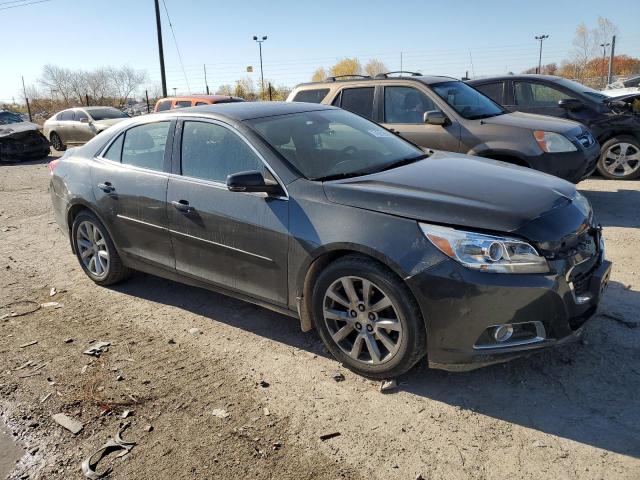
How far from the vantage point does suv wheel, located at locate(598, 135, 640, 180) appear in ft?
27.4

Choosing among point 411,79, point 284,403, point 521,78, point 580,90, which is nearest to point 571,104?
point 580,90

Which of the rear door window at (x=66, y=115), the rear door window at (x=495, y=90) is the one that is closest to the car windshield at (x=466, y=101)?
the rear door window at (x=495, y=90)

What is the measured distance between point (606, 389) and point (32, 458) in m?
3.11

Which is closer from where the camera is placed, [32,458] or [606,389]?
[32,458]

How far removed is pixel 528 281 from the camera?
110 inches

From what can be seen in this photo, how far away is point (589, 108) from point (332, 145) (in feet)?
20.1

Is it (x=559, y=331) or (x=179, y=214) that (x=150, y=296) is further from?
(x=559, y=331)

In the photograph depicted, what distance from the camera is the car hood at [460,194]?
2941 mm

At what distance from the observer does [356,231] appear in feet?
10.2

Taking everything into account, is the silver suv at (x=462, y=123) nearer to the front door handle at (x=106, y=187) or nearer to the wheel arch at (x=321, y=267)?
the front door handle at (x=106, y=187)

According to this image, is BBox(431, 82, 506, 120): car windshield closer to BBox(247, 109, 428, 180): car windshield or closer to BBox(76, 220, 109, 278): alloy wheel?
BBox(247, 109, 428, 180): car windshield

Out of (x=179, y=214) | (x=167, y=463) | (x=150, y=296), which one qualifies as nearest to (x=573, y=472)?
(x=167, y=463)

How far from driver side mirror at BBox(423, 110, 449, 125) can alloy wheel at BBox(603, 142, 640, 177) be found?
3.41 meters

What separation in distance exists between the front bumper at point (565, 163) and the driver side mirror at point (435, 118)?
1129mm
